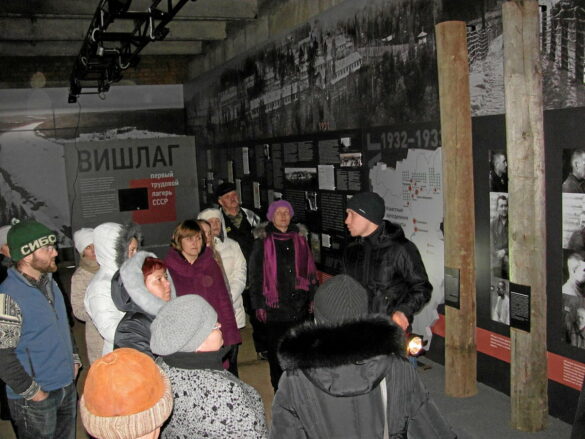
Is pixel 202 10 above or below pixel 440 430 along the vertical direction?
above

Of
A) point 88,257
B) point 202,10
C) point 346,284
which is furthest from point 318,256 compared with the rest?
point 346,284

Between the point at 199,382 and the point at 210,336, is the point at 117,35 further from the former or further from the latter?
the point at 199,382

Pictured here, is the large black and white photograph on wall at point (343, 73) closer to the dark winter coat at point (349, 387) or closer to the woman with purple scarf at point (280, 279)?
the woman with purple scarf at point (280, 279)

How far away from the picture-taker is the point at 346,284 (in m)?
2.21

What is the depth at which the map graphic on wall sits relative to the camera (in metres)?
4.70

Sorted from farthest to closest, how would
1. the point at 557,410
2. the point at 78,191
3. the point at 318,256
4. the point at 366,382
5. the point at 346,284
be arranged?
the point at 78,191
the point at 318,256
the point at 557,410
the point at 346,284
the point at 366,382

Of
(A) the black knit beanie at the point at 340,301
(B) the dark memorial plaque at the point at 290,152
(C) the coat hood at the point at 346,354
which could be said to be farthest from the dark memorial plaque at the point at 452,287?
(B) the dark memorial plaque at the point at 290,152

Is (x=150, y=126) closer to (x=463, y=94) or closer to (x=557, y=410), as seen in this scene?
(x=463, y=94)

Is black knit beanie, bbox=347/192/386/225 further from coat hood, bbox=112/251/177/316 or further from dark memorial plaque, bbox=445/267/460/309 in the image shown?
coat hood, bbox=112/251/177/316

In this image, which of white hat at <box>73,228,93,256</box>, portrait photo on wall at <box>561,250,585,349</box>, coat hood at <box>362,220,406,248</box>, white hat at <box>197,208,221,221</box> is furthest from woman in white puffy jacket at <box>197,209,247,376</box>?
portrait photo on wall at <box>561,250,585,349</box>

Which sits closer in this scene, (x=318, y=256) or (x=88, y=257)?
(x=88, y=257)

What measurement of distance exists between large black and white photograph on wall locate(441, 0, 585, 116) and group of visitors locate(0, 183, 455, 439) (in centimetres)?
124

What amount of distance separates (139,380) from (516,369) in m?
2.68

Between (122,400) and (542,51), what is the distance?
125 inches
